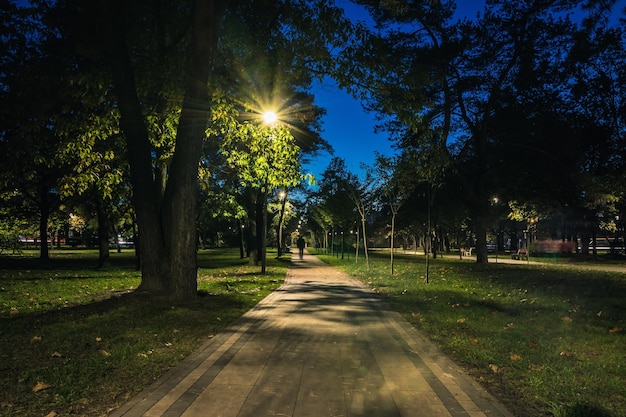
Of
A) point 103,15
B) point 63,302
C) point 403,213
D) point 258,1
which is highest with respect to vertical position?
point 258,1

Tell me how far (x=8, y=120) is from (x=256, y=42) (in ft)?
20.5

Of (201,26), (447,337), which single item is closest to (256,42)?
(201,26)

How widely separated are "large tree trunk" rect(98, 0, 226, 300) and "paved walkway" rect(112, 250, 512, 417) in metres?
2.42

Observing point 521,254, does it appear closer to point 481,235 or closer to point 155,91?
point 481,235

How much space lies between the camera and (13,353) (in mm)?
5438

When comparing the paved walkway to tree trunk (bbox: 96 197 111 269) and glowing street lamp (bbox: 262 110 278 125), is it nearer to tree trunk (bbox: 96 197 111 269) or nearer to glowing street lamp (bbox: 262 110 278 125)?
glowing street lamp (bbox: 262 110 278 125)

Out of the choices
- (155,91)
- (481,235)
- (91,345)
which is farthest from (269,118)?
(481,235)

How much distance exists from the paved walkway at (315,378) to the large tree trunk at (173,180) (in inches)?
95.1

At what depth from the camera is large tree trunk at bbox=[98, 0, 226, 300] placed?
9.20 metres

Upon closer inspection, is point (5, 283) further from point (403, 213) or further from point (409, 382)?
point (403, 213)

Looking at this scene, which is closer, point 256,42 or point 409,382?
point 409,382

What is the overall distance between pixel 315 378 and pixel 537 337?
145 inches

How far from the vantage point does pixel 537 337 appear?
21.5 feet

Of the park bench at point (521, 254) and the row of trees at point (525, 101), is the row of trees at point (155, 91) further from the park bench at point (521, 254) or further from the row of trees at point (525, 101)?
the park bench at point (521, 254)
